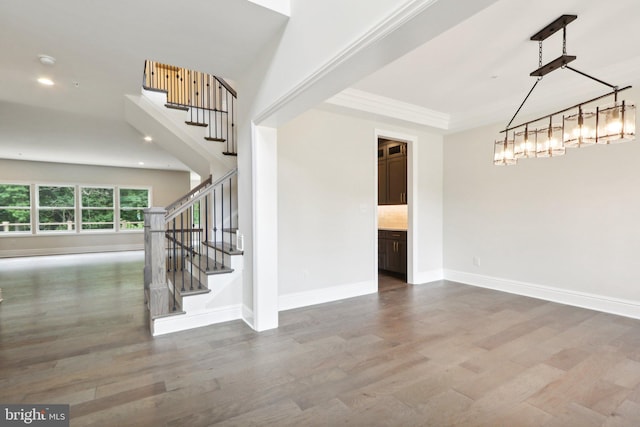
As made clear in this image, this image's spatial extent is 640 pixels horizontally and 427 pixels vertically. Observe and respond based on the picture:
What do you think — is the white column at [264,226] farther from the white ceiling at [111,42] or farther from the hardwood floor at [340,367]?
the white ceiling at [111,42]

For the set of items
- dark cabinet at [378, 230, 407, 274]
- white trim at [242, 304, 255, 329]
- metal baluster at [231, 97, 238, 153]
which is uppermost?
metal baluster at [231, 97, 238, 153]

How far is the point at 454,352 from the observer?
2.55m

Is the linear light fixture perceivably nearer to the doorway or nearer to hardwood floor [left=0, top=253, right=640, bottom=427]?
hardwood floor [left=0, top=253, right=640, bottom=427]

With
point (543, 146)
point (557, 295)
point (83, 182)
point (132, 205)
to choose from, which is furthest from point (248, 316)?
point (83, 182)

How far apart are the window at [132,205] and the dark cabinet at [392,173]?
8.21 meters

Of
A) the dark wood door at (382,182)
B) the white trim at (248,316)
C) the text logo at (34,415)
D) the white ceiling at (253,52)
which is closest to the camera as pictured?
the text logo at (34,415)

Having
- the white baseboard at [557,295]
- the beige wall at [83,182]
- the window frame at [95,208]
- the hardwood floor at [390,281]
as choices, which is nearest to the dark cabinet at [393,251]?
the hardwood floor at [390,281]

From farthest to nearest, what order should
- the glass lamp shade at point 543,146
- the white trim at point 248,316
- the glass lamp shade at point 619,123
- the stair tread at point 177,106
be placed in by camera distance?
the stair tread at point 177,106 → the white trim at point 248,316 → the glass lamp shade at point 543,146 → the glass lamp shade at point 619,123

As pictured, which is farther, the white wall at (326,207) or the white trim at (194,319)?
the white wall at (326,207)

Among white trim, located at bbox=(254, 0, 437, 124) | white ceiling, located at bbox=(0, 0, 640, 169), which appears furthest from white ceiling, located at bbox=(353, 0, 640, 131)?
white trim, located at bbox=(254, 0, 437, 124)

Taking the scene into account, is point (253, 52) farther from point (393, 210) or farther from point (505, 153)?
point (393, 210)

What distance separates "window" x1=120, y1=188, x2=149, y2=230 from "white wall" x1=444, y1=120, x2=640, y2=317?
9.58 meters

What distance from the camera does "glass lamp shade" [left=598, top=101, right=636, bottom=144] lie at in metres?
2.09

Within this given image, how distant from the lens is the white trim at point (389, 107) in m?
3.76
